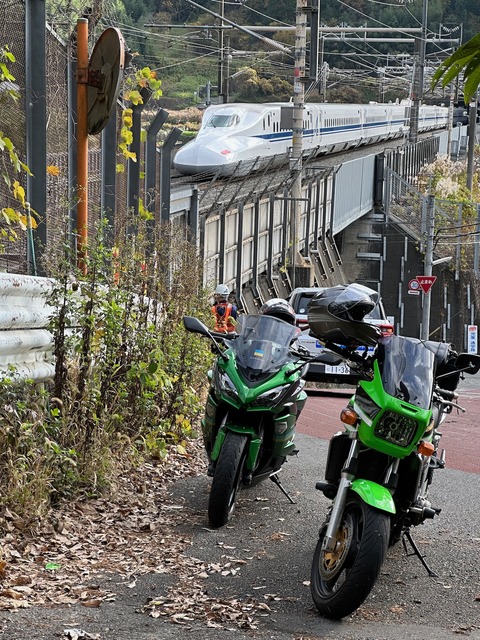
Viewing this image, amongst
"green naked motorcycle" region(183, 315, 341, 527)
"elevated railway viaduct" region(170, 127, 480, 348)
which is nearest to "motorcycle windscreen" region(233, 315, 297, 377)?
"green naked motorcycle" region(183, 315, 341, 527)

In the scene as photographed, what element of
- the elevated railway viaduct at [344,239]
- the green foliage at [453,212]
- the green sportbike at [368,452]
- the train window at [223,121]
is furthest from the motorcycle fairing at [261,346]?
the green foliage at [453,212]

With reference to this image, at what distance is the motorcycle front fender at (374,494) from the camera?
493cm

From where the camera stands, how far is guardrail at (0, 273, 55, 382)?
6312 millimetres

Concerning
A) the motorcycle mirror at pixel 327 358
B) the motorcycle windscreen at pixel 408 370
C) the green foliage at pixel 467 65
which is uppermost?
the green foliage at pixel 467 65

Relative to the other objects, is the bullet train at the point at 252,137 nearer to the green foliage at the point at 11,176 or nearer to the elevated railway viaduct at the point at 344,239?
the elevated railway viaduct at the point at 344,239

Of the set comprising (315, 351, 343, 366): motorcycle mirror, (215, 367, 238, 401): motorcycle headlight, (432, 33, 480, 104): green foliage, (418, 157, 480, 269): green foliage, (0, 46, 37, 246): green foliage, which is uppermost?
(432, 33, 480, 104): green foliage

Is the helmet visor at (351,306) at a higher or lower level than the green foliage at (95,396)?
higher

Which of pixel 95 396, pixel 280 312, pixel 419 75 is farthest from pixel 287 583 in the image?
pixel 419 75

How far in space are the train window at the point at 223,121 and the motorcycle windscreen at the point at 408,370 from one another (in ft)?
98.7

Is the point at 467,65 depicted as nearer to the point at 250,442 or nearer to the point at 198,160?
the point at 250,442

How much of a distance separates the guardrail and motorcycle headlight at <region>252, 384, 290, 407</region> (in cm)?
130

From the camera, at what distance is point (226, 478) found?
21.4 ft

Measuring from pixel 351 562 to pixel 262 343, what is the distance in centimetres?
241

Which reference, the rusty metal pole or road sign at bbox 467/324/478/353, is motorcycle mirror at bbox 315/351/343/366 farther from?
road sign at bbox 467/324/478/353
